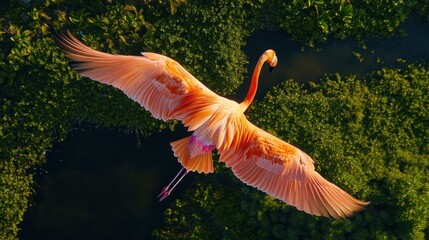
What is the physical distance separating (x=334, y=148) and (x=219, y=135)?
2460 millimetres

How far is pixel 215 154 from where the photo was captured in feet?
32.6

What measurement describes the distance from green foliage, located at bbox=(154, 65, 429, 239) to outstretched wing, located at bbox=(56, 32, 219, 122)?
200 cm

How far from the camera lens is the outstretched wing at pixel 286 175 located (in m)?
7.35

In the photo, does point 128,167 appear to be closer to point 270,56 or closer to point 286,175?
point 270,56

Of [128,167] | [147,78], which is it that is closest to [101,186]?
[128,167]

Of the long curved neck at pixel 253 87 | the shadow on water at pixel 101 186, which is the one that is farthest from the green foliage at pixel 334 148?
the long curved neck at pixel 253 87

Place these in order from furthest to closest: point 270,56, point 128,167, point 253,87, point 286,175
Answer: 1. point 128,167
2. point 270,56
3. point 253,87
4. point 286,175

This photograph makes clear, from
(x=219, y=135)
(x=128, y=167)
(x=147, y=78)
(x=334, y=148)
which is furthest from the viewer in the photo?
(x=128, y=167)

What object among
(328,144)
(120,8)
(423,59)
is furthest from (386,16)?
(120,8)

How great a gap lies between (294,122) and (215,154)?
1.21 meters

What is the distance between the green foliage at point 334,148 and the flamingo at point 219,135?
153 cm

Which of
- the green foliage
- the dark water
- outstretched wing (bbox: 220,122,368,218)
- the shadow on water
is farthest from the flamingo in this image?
the shadow on water

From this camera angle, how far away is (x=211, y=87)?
10.1 meters

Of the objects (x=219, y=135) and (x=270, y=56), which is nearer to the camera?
(x=219, y=135)
